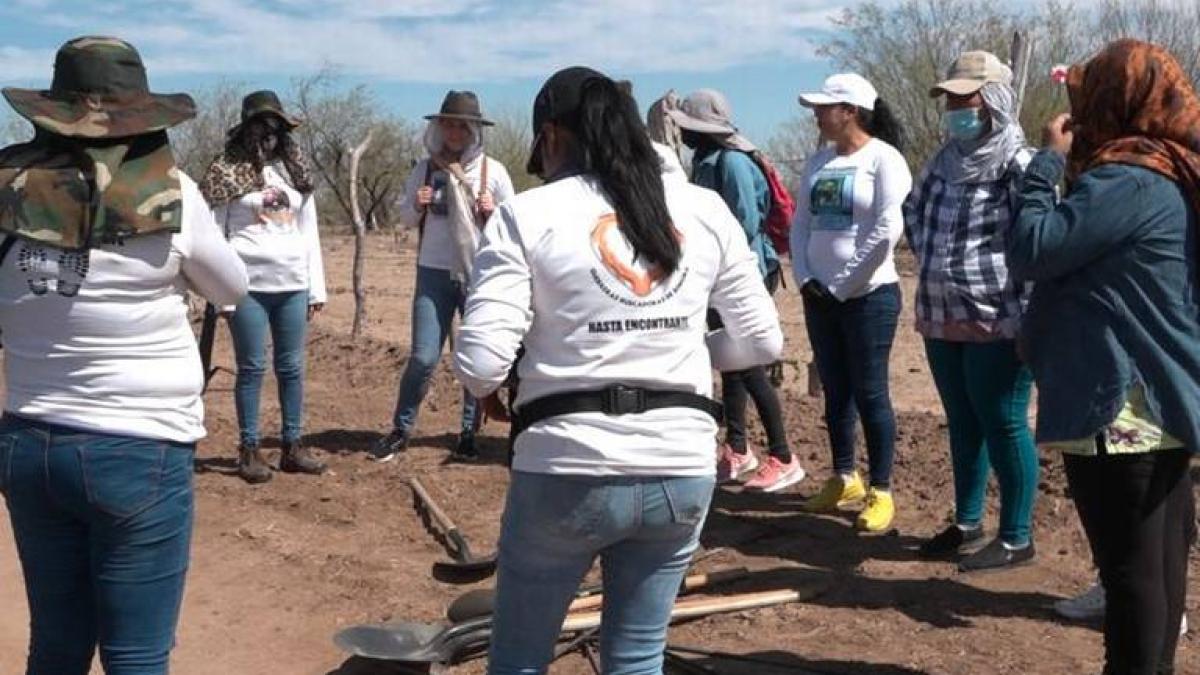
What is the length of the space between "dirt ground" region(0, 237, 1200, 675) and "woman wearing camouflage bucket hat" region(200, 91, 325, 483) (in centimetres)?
65

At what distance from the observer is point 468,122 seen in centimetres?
710

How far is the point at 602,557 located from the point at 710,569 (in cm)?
250

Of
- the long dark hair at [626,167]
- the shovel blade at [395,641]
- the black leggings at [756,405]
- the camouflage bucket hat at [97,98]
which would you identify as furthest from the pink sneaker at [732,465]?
the camouflage bucket hat at [97,98]

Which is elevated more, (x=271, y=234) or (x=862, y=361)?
(x=271, y=234)

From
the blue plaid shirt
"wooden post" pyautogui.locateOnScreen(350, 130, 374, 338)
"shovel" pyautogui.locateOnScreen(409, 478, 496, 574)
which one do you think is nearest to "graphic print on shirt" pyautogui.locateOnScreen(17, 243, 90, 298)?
"shovel" pyautogui.locateOnScreen(409, 478, 496, 574)

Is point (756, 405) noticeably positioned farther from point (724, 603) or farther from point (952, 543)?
point (724, 603)

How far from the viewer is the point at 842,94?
5730 mm

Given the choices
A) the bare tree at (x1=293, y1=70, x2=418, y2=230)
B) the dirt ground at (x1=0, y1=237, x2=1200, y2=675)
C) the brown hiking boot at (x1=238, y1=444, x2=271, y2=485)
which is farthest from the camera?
the bare tree at (x1=293, y1=70, x2=418, y2=230)

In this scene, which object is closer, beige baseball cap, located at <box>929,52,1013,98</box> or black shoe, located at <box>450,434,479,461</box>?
beige baseball cap, located at <box>929,52,1013,98</box>

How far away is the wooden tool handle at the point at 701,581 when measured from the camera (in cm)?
485

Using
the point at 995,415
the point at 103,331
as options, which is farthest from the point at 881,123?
the point at 103,331

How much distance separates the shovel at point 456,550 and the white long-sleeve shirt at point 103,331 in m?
2.44

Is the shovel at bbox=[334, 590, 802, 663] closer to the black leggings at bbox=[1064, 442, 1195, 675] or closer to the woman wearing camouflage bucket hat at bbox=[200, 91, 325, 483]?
the black leggings at bbox=[1064, 442, 1195, 675]

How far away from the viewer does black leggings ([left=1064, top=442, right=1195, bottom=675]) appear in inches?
142
